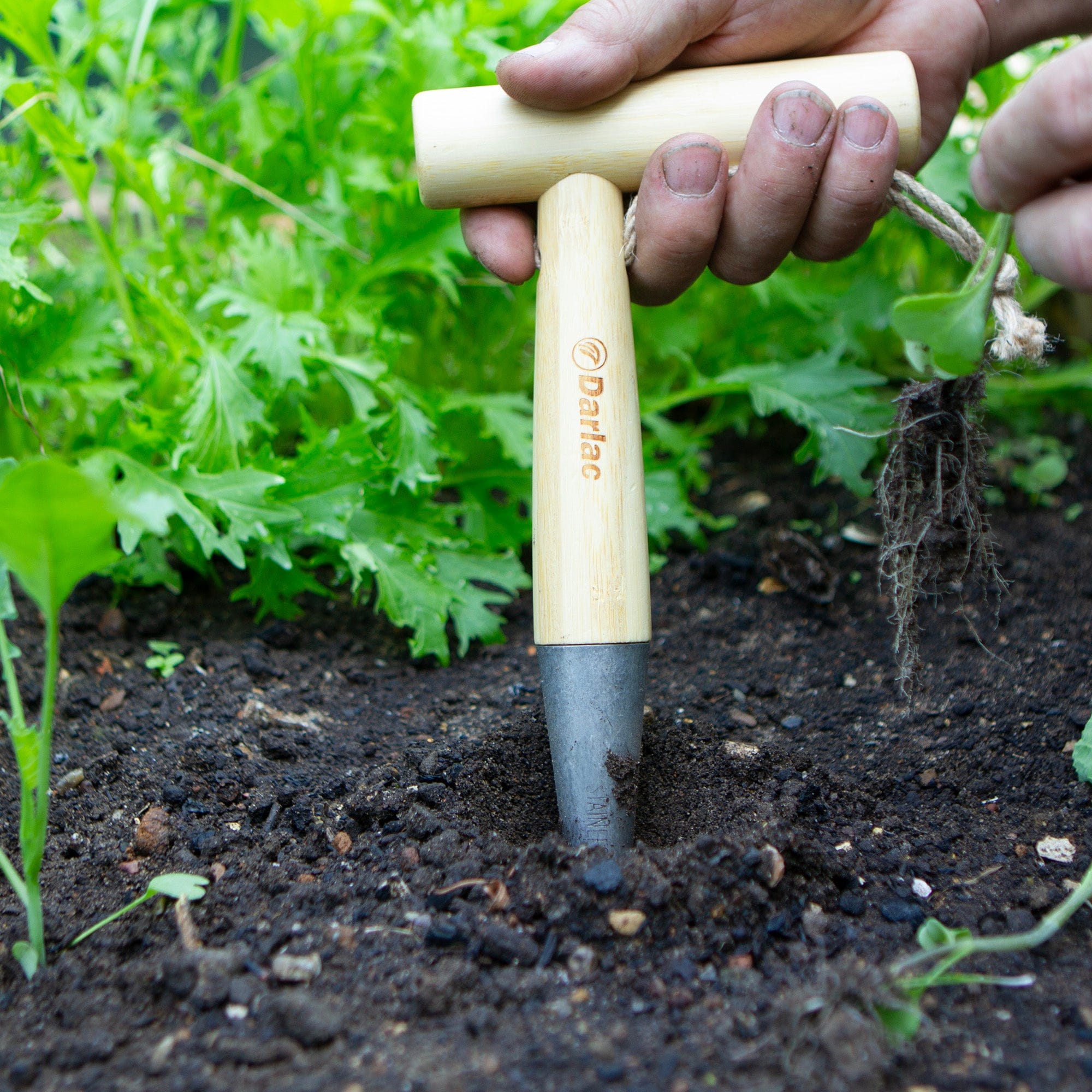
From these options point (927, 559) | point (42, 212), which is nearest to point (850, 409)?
point (927, 559)

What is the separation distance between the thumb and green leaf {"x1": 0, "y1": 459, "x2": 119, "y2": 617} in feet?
2.79

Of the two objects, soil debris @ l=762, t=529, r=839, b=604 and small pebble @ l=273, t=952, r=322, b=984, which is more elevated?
soil debris @ l=762, t=529, r=839, b=604

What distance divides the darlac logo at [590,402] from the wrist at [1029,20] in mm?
1075

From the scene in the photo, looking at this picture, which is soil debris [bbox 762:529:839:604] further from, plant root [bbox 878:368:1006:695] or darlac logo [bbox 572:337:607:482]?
darlac logo [bbox 572:337:607:482]

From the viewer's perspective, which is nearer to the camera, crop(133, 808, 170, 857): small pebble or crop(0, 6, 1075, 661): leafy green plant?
crop(133, 808, 170, 857): small pebble

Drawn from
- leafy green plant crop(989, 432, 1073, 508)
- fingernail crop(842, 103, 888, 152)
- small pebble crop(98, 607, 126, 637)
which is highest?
fingernail crop(842, 103, 888, 152)

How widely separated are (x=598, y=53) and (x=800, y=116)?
0.30m

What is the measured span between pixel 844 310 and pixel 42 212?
1845 mm

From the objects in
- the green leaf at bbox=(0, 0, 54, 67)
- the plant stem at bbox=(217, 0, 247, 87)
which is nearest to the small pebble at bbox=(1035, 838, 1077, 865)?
the green leaf at bbox=(0, 0, 54, 67)

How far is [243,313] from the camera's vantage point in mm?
1972

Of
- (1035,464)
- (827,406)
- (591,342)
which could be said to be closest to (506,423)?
(827,406)

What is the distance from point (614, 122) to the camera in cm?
139

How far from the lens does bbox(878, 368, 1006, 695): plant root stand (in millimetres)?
1377

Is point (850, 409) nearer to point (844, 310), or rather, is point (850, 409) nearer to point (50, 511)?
point (844, 310)
